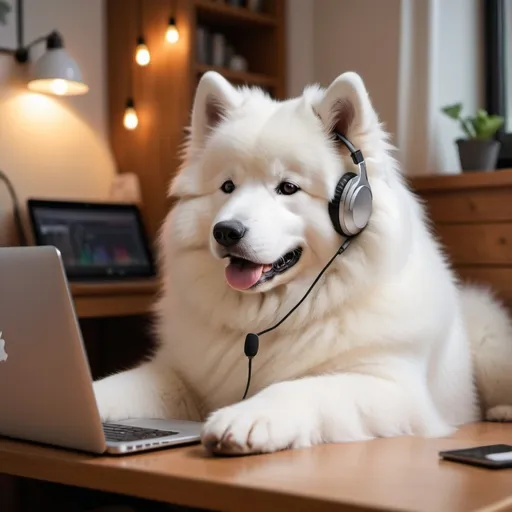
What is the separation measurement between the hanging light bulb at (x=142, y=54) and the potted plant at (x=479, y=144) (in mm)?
1199

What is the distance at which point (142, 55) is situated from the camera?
3.21 meters

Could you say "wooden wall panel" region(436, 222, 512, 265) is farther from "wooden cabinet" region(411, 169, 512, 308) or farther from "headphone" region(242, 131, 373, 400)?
"headphone" region(242, 131, 373, 400)

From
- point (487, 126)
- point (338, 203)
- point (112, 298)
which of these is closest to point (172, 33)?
point (112, 298)

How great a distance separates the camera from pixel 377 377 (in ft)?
4.76

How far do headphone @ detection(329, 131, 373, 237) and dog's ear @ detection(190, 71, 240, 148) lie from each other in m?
0.29

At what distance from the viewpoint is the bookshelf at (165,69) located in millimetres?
3107

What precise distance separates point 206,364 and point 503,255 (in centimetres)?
128

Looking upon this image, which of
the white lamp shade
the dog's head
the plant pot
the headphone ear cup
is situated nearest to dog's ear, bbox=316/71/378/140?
the dog's head

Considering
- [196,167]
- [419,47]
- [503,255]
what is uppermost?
[419,47]

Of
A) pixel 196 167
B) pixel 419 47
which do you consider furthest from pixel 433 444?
pixel 419 47

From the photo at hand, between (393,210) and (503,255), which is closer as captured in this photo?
(393,210)

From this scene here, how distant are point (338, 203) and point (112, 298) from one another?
54.8 inches

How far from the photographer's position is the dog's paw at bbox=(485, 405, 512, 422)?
179 centimetres

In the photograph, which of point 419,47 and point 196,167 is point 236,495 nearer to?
point 196,167
